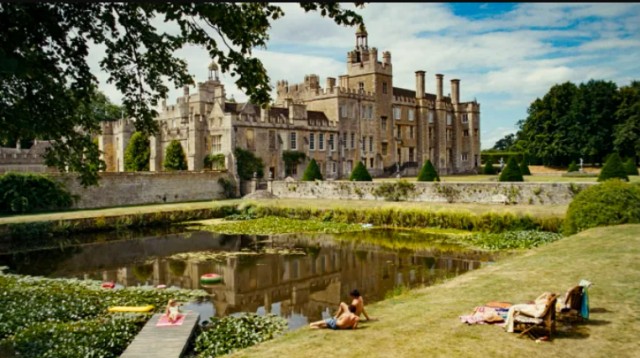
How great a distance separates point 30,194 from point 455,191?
2133cm

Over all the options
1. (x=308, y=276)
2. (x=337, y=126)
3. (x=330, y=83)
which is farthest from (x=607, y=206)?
(x=330, y=83)

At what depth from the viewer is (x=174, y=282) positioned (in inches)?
553

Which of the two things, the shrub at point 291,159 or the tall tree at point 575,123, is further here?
the tall tree at point 575,123

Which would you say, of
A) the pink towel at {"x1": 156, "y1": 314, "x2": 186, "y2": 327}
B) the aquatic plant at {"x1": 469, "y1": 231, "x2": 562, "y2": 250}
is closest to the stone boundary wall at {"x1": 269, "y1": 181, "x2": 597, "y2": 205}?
the aquatic plant at {"x1": 469, "y1": 231, "x2": 562, "y2": 250}

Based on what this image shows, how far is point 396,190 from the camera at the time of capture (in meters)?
29.2

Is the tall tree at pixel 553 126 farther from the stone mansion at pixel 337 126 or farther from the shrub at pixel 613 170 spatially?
the shrub at pixel 613 170

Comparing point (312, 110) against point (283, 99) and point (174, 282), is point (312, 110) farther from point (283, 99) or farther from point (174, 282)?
point (174, 282)

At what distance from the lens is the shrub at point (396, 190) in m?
28.7

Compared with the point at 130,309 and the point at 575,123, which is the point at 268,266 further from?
the point at 575,123

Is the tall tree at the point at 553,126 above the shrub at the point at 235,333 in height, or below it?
above

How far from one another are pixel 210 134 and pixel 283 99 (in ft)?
43.4

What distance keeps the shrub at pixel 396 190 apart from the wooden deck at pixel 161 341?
20534 millimetres

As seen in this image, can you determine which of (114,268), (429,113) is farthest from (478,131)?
(114,268)

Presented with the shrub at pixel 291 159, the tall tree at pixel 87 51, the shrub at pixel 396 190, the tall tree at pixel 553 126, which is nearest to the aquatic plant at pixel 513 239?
the shrub at pixel 396 190
